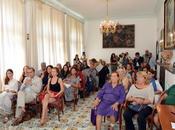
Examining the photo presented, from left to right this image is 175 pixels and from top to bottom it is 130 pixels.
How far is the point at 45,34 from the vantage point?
320 inches

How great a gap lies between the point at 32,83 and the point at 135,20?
873 cm

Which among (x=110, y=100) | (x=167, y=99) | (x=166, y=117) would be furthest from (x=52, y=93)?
(x=166, y=117)

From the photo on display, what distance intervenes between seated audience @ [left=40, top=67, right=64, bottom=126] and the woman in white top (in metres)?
0.79

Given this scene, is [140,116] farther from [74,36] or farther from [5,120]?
[74,36]

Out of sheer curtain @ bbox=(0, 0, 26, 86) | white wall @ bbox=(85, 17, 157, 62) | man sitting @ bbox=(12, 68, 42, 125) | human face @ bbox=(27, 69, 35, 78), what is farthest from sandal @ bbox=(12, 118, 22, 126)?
white wall @ bbox=(85, 17, 157, 62)

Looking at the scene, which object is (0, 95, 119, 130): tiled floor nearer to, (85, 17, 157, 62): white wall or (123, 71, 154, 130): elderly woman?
(123, 71, 154, 130): elderly woman

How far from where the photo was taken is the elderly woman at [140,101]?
149 inches

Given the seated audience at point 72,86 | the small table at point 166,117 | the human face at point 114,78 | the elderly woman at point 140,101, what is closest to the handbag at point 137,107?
the elderly woman at point 140,101

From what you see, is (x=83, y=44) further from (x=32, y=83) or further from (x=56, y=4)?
(x=32, y=83)

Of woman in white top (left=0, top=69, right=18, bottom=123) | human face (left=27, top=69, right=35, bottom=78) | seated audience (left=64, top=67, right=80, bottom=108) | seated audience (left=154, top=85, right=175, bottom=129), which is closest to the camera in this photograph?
seated audience (left=154, top=85, right=175, bottom=129)

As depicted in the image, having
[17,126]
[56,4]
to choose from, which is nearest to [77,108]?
[17,126]

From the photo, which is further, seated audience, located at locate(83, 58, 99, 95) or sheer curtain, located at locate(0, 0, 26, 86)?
seated audience, located at locate(83, 58, 99, 95)

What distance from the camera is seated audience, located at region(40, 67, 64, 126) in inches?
193

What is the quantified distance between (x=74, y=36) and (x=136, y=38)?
138 inches
